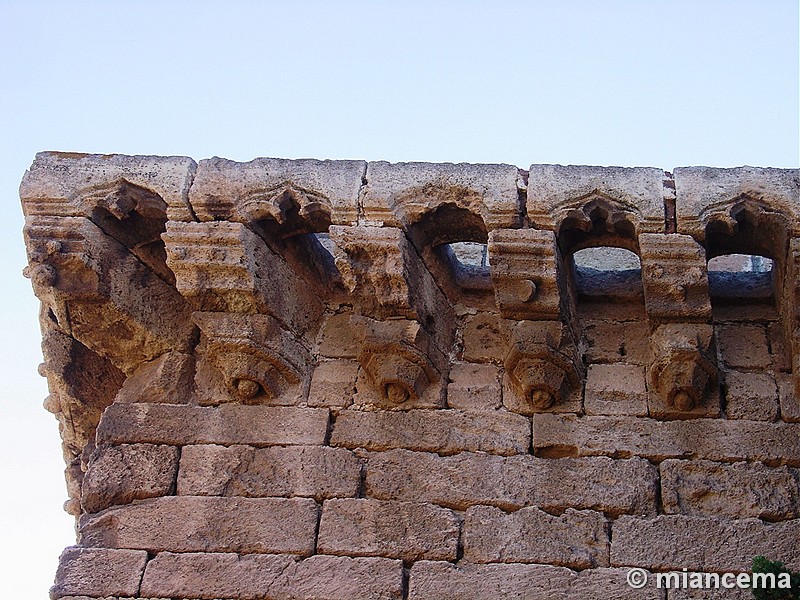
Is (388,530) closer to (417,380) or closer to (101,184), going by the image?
(417,380)

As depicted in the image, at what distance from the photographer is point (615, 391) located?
5.18 m

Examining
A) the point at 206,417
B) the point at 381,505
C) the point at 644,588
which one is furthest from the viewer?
the point at 206,417

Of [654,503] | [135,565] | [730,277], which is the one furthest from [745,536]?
[135,565]

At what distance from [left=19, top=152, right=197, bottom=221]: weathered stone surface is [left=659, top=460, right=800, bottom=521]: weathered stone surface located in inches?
98.6

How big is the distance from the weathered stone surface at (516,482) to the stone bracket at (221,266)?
970 mm

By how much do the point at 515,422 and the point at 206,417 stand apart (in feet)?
4.74

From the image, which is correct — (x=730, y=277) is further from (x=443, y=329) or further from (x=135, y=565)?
(x=135, y=565)

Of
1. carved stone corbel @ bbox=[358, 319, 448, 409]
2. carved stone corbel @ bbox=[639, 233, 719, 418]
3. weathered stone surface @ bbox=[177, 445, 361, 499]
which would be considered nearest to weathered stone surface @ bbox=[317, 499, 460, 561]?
weathered stone surface @ bbox=[177, 445, 361, 499]

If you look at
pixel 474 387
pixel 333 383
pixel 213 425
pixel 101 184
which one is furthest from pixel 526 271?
pixel 101 184

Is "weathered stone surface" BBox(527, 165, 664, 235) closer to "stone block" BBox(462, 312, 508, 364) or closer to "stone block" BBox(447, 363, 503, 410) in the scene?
"stone block" BBox(462, 312, 508, 364)

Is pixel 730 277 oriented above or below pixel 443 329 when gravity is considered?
above

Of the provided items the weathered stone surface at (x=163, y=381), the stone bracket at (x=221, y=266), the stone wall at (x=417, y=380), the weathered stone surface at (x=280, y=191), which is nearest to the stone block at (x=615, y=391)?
the stone wall at (x=417, y=380)

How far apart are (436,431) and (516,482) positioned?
17.7 inches

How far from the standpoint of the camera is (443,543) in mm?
4730
